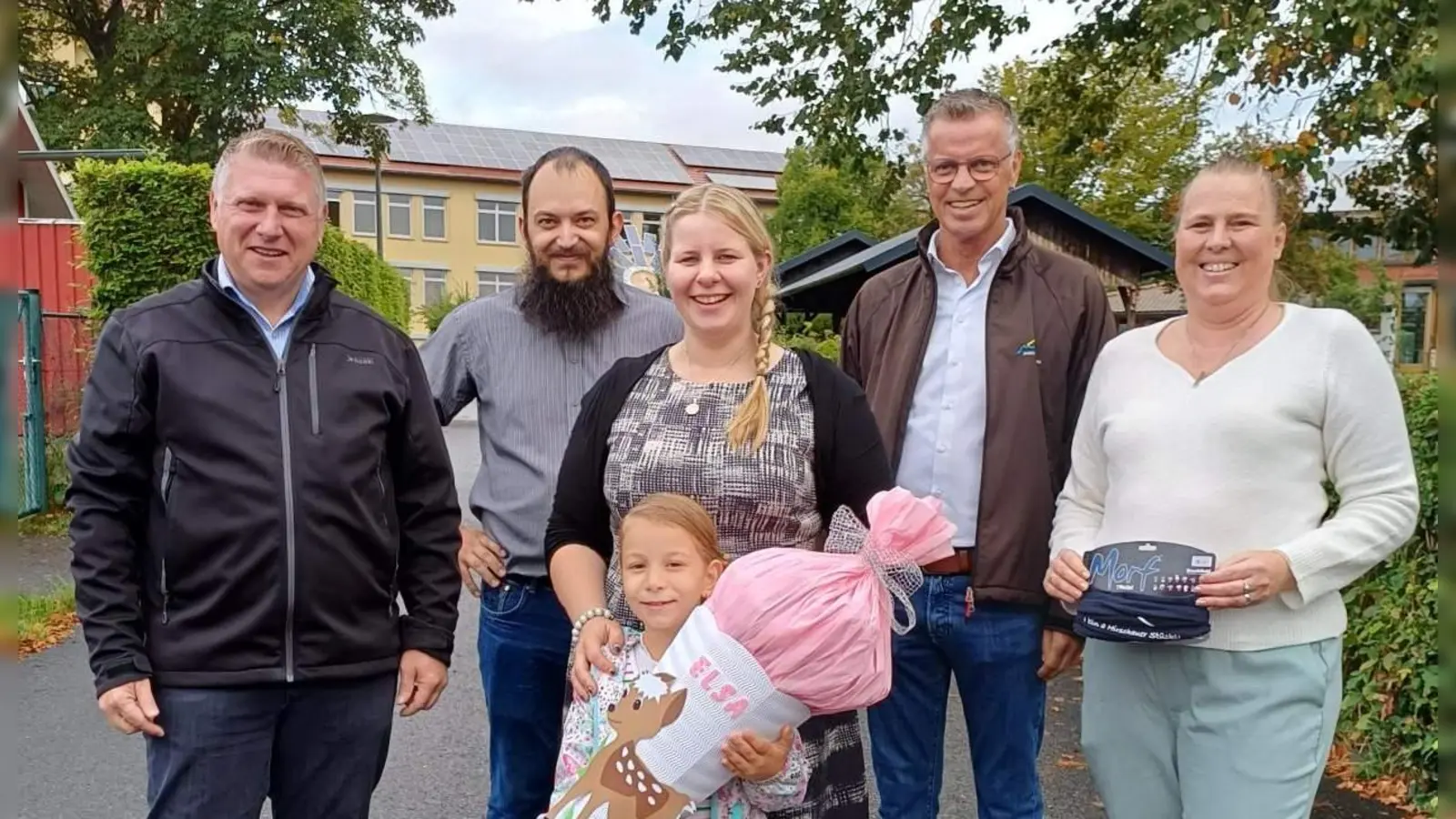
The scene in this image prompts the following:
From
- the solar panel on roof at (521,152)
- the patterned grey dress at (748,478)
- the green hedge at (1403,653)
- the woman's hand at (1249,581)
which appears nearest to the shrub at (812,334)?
the green hedge at (1403,653)

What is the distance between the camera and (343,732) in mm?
2689

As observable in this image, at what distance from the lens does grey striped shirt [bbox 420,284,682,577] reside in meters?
3.16

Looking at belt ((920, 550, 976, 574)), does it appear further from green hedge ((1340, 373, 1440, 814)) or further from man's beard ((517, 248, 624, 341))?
green hedge ((1340, 373, 1440, 814))

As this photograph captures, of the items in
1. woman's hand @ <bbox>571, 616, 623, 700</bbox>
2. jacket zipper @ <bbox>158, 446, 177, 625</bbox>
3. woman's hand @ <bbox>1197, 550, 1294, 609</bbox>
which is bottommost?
woman's hand @ <bbox>571, 616, 623, 700</bbox>

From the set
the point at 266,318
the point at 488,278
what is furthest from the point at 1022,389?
the point at 488,278

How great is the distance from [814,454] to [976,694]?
42.6 inches

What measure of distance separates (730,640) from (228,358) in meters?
1.34

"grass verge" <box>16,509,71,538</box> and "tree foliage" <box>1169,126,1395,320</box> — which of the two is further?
"grass verge" <box>16,509,71,538</box>

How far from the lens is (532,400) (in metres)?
3.21

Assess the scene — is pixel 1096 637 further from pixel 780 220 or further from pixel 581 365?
pixel 780 220

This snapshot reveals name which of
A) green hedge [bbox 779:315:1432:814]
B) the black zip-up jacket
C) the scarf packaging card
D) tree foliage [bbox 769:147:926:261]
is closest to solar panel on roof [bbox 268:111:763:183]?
tree foliage [bbox 769:147:926:261]

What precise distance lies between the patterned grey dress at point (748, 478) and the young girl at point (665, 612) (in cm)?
7

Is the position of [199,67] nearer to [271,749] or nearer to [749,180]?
[271,749]

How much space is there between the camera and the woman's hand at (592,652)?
2373 millimetres
